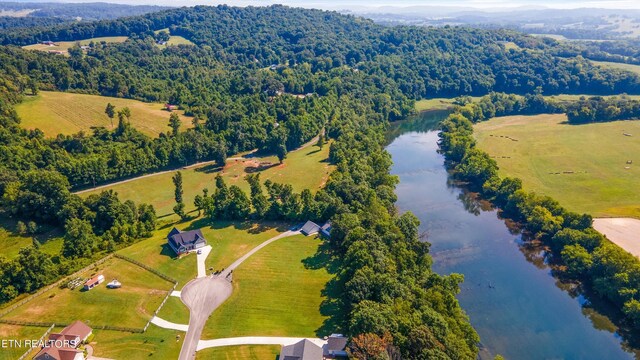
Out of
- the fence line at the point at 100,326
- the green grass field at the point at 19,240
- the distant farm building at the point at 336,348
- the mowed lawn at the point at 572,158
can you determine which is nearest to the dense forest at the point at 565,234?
the mowed lawn at the point at 572,158

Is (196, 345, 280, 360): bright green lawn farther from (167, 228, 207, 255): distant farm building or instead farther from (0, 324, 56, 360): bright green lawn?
(167, 228, 207, 255): distant farm building

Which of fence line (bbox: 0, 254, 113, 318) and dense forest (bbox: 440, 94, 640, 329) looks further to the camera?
dense forest (bbox: 440, 94, 640, 329)

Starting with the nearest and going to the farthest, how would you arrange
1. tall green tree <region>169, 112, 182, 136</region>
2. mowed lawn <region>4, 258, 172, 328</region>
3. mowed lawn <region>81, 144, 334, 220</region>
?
mowed lawn <region>4, 258, 172, 328</region> → mowed lawn <region>81, 144, 334, 220</region> → tall green tree <region>169, 112, 182, 136</region>

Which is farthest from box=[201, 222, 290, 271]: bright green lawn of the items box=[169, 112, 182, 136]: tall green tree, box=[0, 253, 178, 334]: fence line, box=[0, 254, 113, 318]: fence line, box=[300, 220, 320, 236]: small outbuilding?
box=[169, 112, 182, 136]: tall green tree

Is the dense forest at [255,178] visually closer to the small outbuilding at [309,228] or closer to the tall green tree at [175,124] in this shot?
the tall green tree at [175,124]

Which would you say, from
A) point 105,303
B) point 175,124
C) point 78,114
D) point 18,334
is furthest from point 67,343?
point 78,114

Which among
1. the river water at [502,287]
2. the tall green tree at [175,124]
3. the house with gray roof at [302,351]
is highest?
the tall green tree at [175,124]

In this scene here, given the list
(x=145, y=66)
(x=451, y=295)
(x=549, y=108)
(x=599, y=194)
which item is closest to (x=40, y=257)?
(x=451, y=295)
